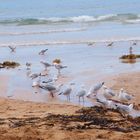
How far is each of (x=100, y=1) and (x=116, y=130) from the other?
56.9m

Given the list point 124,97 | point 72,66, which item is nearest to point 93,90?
point 124,97

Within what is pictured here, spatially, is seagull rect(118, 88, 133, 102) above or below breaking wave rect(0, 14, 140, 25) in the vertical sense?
below

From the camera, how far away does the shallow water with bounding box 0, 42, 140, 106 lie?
517 inches

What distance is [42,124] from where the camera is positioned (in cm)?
905

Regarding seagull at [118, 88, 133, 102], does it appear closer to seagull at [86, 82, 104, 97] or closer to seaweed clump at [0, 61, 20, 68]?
seagull at [86, 82, 104, 97]

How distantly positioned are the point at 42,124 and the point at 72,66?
317 inches

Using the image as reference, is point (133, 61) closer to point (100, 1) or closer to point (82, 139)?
point (82, 139)

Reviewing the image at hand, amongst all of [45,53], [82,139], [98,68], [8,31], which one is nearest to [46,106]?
[82,139]

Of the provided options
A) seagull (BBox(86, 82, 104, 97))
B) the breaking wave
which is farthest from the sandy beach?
the breaking wave

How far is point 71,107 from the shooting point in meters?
10.9

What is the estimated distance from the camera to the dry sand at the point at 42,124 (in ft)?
26.9

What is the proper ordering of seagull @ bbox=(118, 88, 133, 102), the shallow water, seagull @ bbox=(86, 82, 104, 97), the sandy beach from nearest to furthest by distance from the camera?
the sandy beach → seagull @ bbox=(118, 88, 133, 102) → seagull @ bbox=(86, 82, 104, 97) → the shallow water

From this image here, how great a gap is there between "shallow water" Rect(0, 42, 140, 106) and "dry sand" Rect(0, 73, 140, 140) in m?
1.00

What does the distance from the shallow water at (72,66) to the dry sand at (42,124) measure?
39.4 inches
